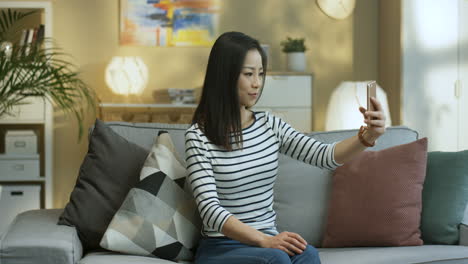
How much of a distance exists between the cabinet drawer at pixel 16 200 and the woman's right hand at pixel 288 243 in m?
3.28

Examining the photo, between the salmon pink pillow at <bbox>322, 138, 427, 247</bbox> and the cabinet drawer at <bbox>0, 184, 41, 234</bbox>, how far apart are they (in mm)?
2971

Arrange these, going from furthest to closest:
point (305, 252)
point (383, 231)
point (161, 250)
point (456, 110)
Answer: point (456, 110)
point (383, 231)
point (161, 250)
point (305, 252)

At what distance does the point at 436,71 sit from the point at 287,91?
1083 millimetres

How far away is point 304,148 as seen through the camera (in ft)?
7.34

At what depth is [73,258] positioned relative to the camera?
2.15 m

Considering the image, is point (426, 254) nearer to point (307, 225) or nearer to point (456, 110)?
point (307, 225)

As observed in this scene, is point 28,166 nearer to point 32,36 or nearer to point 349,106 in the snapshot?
point 32,36

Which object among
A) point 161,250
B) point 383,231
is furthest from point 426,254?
point 161,250

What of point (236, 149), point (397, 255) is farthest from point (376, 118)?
point (397, 255)

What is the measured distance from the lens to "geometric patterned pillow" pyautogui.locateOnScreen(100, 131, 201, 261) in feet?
7.40

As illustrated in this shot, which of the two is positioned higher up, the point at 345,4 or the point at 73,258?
the point at 345,4

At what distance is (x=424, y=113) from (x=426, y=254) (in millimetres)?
2925

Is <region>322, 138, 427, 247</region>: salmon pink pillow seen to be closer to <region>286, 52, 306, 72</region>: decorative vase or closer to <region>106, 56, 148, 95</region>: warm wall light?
<region>286, 52, 306, 72</region>: decorative vase

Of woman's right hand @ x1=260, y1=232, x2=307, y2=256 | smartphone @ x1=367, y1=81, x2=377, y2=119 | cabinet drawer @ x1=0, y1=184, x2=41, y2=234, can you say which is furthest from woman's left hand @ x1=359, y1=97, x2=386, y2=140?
cabinet drawer @ x1=0, y1=184, x2=41, y2=234
